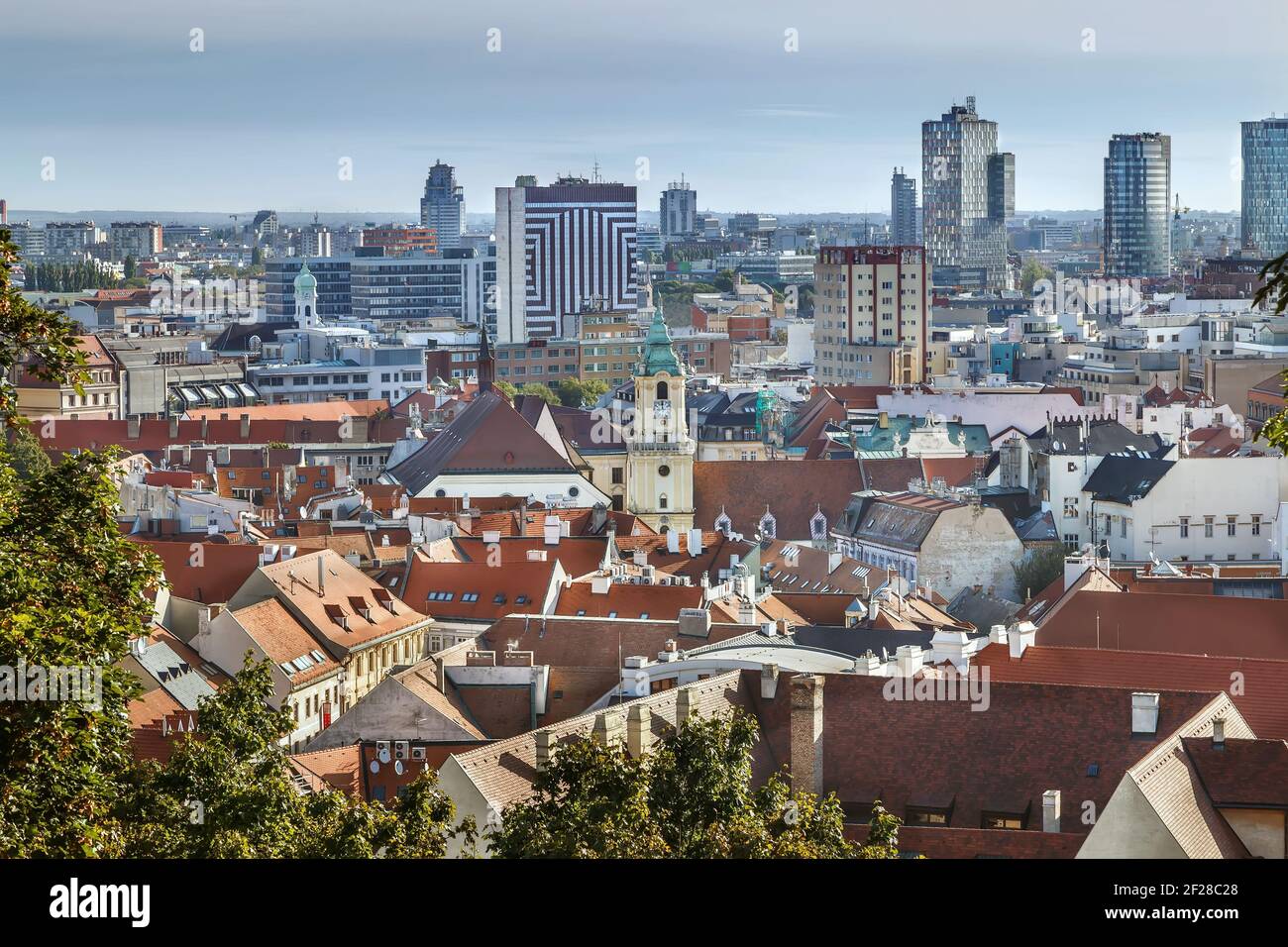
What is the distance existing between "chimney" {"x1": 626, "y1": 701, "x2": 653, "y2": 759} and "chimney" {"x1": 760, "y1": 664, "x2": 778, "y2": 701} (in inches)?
83.8

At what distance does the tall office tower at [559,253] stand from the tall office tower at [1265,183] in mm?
51672

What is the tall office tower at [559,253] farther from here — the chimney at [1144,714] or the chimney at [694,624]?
the chimney at [1144,714]

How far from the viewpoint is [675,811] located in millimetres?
15000

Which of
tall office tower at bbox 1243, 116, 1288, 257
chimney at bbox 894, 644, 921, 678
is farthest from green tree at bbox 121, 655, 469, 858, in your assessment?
tall office tower at bbox 1243, 116, 1288, 257

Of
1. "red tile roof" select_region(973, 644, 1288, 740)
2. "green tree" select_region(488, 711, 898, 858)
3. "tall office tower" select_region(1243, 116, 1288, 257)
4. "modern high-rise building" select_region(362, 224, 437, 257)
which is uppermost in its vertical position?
"tall office tower" select_region(1243, 116, 1288, 257)

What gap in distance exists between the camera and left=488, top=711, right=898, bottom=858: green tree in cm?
1333

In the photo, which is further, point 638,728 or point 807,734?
point 807,734

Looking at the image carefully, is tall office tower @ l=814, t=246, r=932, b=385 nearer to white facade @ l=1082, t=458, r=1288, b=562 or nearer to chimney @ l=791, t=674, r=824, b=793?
white facade @ l=1082, t=458, r=1288, b=562

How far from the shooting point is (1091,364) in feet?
317

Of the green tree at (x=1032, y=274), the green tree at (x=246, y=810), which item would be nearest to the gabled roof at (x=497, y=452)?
the green tree at (x=246, y=810)

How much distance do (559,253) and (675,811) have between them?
125 m

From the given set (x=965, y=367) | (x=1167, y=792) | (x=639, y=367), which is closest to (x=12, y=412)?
(x=1167, y=792)

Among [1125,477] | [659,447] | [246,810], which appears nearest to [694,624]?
[246,810]

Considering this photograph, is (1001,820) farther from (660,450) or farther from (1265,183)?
(1265,183)
